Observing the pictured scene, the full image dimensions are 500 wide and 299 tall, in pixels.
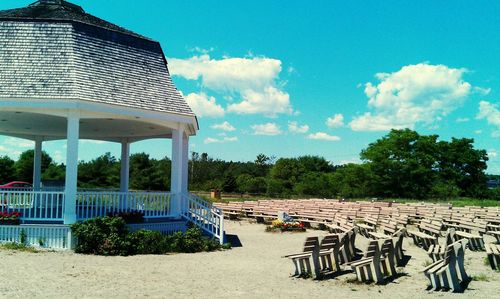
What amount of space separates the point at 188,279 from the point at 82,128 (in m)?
12.2

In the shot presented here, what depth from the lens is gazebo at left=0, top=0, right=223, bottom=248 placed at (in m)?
14.1

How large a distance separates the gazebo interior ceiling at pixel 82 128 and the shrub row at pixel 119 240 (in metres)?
3.98

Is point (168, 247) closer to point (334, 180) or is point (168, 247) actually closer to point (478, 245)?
point (478, 245)

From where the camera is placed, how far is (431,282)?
9.52 metres

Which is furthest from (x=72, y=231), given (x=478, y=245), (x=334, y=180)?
(x=334, y=180)

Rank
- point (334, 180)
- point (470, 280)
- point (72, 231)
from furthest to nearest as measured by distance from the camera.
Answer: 1. point (334, 180)
2. point (72, 231)
3. point (470, 280)

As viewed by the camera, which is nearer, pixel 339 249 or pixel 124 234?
pixel 339 249

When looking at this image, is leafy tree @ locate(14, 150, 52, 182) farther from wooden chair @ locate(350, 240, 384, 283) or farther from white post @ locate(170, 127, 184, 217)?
wooden chair @ locate(350, 240, 384, 283)

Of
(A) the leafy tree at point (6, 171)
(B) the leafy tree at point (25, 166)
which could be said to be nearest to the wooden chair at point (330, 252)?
(B) the leafy tree at point (25, 166)

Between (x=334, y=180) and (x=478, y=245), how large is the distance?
43.3 metres

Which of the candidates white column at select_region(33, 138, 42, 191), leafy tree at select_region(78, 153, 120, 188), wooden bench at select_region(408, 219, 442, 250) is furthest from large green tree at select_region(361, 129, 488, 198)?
white column at select_region(33, 138, 42, 191)

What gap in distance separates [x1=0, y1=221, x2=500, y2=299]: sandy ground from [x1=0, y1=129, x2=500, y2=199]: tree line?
35.7 metres

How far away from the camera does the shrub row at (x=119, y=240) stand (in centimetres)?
1335

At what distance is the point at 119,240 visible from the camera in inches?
532
